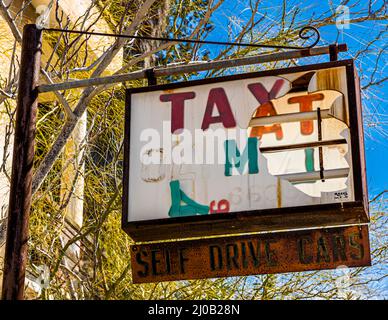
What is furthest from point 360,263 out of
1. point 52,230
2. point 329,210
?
point 52,230

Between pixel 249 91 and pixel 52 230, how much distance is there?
6.38 m

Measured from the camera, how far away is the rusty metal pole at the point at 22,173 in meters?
5.23

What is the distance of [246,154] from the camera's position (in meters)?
5.25

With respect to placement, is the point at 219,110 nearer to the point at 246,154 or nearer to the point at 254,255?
the point at 246,154

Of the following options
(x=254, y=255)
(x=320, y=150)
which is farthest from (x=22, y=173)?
(x=320, y=150)

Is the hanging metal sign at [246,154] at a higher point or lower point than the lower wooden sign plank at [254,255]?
higher

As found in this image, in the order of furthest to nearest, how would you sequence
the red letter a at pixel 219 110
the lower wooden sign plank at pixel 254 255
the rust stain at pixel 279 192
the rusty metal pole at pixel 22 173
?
the red letter a at pixel 219 110, the rusty metal pole at pixel 22 173, the rust stain at pixel 279 192, the lower wooden sign plank at pixel 254 255

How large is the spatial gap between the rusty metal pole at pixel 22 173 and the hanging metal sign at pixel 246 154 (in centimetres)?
60

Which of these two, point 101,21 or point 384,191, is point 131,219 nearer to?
point 384,191

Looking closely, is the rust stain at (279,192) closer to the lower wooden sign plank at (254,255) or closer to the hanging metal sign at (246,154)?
the hanging metal sign at (246,154)

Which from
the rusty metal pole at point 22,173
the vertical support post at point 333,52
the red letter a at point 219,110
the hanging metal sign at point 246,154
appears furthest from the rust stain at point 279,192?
the rusty metal pole at point 22,173

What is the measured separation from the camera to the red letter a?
5.36m

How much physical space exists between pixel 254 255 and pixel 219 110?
0.92 metres

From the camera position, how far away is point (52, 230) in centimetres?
1130
